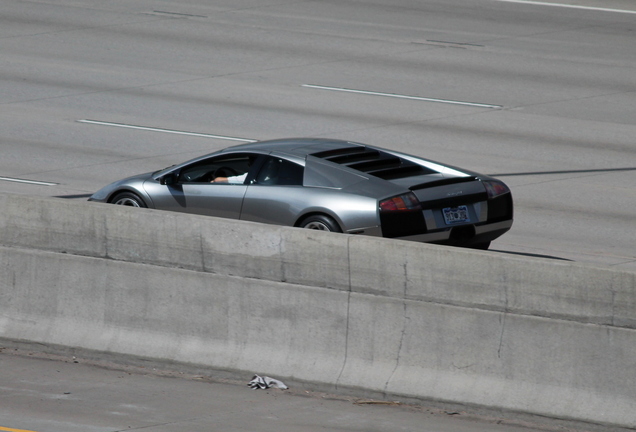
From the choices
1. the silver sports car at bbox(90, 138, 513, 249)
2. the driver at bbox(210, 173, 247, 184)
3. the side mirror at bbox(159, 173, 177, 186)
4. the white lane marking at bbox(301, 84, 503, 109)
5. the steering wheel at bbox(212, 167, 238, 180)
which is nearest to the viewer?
the silver sports car at bbox(90, 138, 513, 249)

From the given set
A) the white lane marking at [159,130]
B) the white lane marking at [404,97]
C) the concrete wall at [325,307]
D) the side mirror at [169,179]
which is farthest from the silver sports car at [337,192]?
the white lane marking at [404,97]

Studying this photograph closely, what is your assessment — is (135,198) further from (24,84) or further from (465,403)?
(24,84)

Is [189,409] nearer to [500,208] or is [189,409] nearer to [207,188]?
[207,188]

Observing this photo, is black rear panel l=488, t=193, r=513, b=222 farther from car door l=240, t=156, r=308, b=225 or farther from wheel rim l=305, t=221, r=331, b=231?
car door l=240, t=156, r=308, b=225

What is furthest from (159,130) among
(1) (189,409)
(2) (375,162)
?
(1) (189,409)

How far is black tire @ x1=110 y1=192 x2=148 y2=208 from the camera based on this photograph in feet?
42.0

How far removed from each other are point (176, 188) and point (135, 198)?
61cm

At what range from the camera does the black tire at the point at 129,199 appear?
42.0ft

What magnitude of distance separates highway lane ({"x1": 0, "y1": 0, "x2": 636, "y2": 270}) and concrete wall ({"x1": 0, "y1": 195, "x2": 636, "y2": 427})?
13.4 ft

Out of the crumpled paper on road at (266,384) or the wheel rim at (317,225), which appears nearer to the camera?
the crumpled paper on road at (266,384)

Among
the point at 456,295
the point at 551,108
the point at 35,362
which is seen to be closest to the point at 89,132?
the point at 551,108

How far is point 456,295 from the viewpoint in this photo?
8.57m

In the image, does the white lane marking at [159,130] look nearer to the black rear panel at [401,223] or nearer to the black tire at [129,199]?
the black tire at [129,199]

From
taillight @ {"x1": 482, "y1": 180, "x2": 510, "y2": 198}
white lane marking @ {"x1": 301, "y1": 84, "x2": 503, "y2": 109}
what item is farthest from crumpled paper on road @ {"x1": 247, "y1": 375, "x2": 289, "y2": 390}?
white lane marking @ {"x1": 301, "y1": 84, "x2": 503, "y2": 109}
